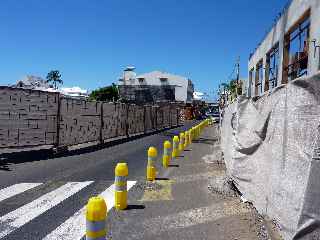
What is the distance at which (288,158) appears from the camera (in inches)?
210

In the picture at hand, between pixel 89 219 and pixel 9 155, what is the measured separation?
11206 mm

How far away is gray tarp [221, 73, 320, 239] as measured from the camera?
447 centimetres

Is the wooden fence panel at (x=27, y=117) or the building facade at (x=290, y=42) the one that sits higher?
the building facade at (x=290, y=42)

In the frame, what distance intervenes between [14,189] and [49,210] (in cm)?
222

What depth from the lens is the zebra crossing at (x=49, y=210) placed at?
595 cm

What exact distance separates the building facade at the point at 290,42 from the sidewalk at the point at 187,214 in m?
3.47

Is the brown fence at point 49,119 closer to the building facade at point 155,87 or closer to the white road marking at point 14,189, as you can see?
the white road marking at point 14,189

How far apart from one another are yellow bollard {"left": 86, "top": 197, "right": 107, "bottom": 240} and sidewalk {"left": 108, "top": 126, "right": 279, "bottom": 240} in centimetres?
163

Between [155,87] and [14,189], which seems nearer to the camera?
[14,189]

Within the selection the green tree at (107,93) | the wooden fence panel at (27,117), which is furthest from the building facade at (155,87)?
the wooden fence panel at (27,117)

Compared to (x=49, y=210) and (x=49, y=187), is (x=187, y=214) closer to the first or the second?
(x=49, y=210)

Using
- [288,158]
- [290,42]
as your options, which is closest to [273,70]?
[290,42]

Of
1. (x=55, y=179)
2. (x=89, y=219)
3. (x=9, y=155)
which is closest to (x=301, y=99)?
(x=89, y=219)

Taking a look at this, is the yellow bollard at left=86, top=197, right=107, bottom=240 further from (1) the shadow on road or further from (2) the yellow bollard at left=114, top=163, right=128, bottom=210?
(1) the shadow on road
